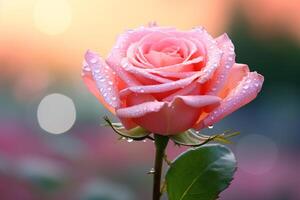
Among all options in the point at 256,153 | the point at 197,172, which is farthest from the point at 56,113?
the point at 197,172

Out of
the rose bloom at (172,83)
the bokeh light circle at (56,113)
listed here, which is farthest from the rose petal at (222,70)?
the bokeh light circle at (56,113)

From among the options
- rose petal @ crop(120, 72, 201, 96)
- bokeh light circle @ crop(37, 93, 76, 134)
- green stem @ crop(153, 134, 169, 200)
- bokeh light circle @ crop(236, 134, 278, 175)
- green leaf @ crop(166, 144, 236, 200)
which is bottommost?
bokeh light circle @ crop(236, 134, 278, 175)

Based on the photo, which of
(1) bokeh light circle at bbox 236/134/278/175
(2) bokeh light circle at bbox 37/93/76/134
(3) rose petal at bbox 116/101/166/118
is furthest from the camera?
(1) bokeh light circle at bbox 236/134/278/175

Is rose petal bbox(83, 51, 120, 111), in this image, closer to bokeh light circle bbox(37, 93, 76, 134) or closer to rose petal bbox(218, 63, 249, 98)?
rose petal bbox(218, 63, 249, 98)

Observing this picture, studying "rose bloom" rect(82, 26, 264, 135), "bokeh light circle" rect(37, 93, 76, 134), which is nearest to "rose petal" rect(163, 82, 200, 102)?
"rose bloom" rect(82, 26, 264, 135)

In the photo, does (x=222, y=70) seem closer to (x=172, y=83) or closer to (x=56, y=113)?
(x=172, y=83)

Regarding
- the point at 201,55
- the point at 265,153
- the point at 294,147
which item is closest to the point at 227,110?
Answer: the point at 201,55
